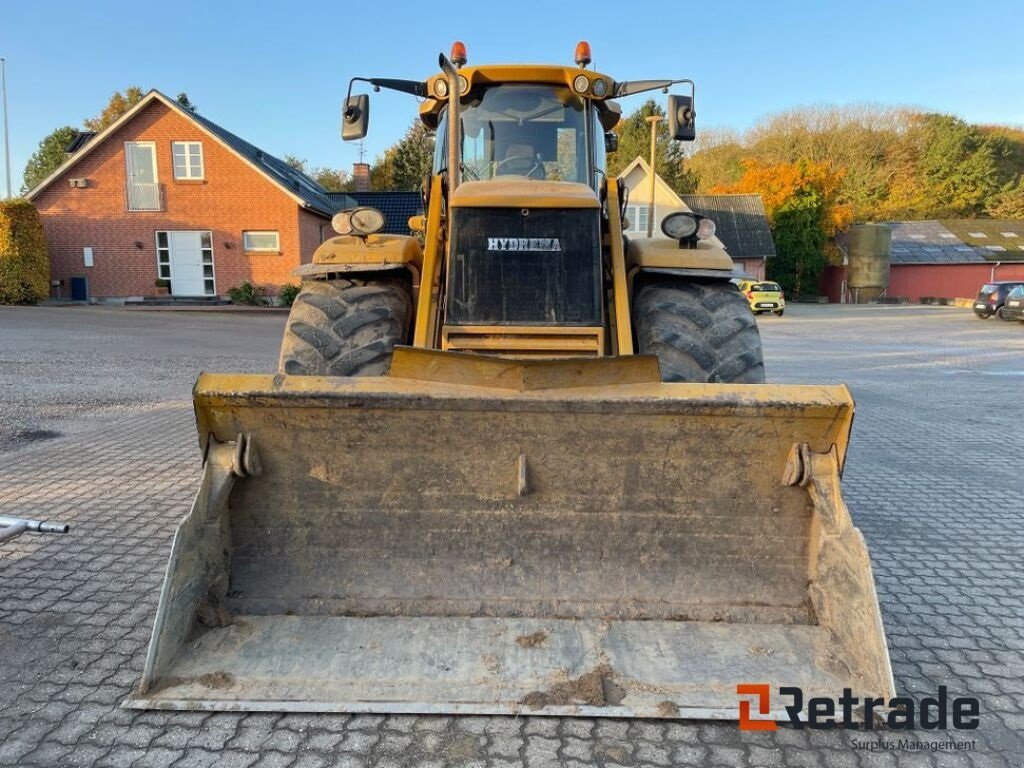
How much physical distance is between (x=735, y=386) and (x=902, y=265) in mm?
50771

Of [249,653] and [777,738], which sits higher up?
[249,653]

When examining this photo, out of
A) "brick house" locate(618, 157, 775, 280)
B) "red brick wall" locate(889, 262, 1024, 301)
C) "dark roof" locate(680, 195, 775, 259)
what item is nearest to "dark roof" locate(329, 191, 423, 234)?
"brick house" locate(618, 157, 775, 280)

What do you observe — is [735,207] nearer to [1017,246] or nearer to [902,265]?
[902,265]

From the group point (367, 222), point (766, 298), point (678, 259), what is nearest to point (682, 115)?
point (678, 259)

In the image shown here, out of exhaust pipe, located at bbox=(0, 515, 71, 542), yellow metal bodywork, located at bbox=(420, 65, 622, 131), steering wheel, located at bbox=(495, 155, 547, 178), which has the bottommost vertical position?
exhaust pipe, located at bbox=(0, 515, 71, 542)

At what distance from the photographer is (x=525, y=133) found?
13.8 feet

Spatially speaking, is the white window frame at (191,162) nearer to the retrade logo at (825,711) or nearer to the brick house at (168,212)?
the brick house at (168,212)

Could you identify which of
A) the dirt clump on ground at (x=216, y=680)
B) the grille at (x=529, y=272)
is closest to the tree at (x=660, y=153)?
the grille at (x=529, y=272)

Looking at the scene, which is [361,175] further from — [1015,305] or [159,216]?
[1015,305]

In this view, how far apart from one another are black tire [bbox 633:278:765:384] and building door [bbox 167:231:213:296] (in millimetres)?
25795

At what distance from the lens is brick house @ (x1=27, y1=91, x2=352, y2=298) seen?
1011 inches

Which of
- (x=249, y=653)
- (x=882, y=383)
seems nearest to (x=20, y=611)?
(x=249, y=653)

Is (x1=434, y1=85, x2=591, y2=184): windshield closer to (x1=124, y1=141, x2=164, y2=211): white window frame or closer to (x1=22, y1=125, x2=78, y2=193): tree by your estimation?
(x1=124, y1=141, x2=164, y2=211): white window frame

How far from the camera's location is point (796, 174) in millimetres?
44531
